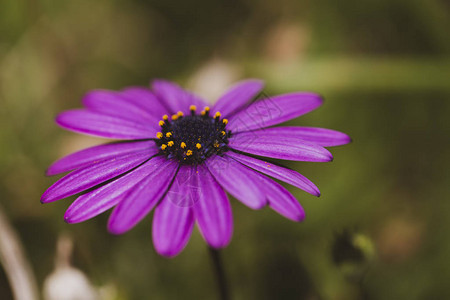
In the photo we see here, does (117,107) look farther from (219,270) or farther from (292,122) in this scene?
(292,122)

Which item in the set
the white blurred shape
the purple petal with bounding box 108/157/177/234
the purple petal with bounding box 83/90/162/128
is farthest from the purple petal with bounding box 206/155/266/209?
the white blurred shape

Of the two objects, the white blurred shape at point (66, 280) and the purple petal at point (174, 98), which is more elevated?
the purple petal at point (174, 98)

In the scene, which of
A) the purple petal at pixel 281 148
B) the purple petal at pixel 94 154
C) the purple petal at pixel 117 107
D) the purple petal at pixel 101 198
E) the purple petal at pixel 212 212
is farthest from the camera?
the purple petal at pixel 117 107

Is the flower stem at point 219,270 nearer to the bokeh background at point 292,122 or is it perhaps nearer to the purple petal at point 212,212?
the purple petal at point 212,212

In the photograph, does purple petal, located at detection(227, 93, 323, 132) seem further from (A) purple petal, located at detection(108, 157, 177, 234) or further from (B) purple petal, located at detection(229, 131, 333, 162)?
(A) purple petal, located at detection(108, 157, 177, 234)

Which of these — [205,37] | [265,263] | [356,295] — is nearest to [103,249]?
[265,263]

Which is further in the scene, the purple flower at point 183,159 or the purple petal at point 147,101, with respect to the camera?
the purple petal at point 147,101

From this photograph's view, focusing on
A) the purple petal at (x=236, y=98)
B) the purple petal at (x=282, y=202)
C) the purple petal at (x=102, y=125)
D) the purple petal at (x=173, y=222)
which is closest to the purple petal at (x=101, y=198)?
the purple petal at (x=173, y=222)

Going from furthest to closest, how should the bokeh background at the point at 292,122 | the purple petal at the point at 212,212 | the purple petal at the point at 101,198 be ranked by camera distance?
1. the bokeh background at the point at 292,122
2. the purple petal at the point at 101,198
3. the purple petal at the point at 212,212
